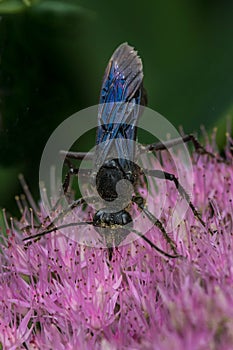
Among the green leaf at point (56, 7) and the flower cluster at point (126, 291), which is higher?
the green leaf at point (56, 7)

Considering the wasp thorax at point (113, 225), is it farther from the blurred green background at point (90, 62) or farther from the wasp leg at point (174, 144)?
the blurred green background at point (90, 62)

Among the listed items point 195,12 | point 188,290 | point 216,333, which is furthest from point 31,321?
point 195,12

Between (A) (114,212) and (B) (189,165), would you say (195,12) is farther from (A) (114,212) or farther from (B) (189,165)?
(A) (114,212)

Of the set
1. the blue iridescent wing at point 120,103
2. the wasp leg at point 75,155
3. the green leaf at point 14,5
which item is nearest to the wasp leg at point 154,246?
the blue iridescent wing at point 120,103

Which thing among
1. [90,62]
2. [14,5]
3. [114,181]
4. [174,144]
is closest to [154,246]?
[114,181]

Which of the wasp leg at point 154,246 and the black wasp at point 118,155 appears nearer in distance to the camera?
the wasp leg at point 154,246

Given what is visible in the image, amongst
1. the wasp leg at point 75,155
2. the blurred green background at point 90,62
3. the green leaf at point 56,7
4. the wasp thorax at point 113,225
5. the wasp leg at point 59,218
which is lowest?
the wasp thorax at point 113,225

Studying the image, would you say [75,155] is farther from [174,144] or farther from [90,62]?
[90,62]
